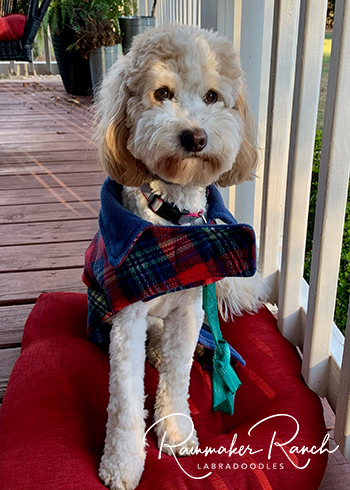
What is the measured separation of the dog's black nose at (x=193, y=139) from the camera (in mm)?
1111

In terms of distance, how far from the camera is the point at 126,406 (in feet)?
4.18

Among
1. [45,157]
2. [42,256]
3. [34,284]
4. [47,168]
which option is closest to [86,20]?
[45,157]

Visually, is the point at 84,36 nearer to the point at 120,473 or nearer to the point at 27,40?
the point at 27,40

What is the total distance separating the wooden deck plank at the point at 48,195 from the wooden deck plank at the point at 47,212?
6 centimetres

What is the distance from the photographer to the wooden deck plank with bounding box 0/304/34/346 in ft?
6.26

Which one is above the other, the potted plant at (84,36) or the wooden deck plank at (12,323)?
the potted plant at (84,36)

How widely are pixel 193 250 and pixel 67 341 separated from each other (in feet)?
1.98

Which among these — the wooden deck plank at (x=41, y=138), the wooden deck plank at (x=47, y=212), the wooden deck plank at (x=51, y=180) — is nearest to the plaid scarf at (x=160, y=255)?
the wooden deck plank at (x=47, y=212)

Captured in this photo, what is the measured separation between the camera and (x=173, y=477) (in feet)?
4.22

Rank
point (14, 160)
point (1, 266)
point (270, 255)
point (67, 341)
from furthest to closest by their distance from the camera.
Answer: point (14, 160) → point (1, 266) → point (270, 255) → point (67, 341)

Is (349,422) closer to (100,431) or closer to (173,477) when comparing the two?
(173,477)

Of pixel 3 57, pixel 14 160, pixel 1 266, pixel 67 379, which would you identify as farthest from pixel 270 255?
pixel 3 57

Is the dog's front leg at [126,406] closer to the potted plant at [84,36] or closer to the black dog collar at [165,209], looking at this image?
the black dog collar at [165,209]

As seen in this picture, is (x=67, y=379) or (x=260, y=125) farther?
(x=260, y=125)
